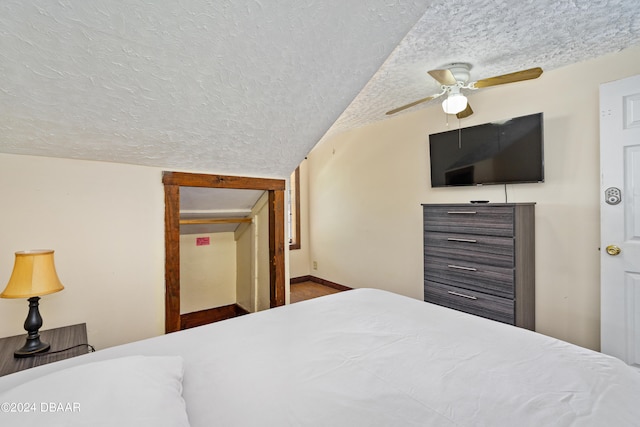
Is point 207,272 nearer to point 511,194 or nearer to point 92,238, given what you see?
point 92,238

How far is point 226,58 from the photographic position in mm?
1306

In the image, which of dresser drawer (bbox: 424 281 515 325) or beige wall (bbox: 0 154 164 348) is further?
dresser drawer (bbox: 424 281 515 325)

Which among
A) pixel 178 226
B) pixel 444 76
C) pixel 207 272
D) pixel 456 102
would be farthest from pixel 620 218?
pixel 207 272

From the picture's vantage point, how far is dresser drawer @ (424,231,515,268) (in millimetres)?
2217

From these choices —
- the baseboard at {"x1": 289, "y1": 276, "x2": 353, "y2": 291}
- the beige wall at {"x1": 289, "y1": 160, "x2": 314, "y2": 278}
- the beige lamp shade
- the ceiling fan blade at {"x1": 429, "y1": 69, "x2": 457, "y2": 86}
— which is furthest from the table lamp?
the beige wall at {"x1": 289, "y1": 160, "x2": 314, "y2": 278}

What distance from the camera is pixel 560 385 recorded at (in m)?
0.86

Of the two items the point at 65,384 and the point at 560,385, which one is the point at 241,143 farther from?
the point at 560,385

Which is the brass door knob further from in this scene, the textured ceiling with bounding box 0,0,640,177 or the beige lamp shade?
the beige lamp shade

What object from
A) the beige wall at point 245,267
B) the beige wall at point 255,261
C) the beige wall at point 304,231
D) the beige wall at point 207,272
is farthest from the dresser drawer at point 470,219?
the beige wall at point 304,231

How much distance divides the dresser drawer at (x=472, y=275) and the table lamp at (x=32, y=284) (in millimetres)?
2624

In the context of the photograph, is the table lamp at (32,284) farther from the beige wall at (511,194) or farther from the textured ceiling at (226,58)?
the beige wall at (511,194)

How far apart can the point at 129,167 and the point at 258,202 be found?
45.2 inches

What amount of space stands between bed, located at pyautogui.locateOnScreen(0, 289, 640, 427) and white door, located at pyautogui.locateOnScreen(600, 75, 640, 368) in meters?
1.29

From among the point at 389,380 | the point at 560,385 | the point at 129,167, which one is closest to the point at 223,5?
the point at 129,167
